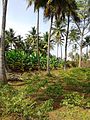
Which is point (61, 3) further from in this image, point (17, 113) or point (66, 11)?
point (17, 113)

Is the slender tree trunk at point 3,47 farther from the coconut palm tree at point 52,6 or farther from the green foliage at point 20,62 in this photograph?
the green foliage at point 20,62

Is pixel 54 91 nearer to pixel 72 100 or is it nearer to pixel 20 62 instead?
pixel 72 100

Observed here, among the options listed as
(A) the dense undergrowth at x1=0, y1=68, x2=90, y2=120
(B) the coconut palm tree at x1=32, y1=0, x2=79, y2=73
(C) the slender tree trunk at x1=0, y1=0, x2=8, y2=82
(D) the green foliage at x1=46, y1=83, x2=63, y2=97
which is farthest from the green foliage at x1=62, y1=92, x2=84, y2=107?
(B) the coconut palm tree at x1=32, y1=0, x2=79, y2=73

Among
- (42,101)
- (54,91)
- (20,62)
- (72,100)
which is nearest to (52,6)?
(20,62)

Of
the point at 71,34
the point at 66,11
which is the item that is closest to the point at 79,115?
the point at 66,11

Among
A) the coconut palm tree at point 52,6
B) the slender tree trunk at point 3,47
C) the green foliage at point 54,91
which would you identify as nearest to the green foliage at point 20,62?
the coconut palm tree at point 52,6

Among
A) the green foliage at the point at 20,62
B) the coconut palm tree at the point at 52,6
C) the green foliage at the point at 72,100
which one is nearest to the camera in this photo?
the green foliage at the point at 72,100

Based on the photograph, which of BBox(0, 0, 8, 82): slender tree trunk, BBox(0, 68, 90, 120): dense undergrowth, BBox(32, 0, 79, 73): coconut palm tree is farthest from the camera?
BBox(32, 0, 79, 73): coconut palm tree

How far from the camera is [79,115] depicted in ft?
45.8

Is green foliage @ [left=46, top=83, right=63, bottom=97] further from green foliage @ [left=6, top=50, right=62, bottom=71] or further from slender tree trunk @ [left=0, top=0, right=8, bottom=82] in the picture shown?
green foliage @ [left=6, top=50, right=62, bottom=71]

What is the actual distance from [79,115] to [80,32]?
108 ft

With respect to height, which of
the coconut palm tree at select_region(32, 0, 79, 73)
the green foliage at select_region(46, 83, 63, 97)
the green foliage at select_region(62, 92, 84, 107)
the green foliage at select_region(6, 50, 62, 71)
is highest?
the coconut palm tree at select_region(32, 0, 79, 73)

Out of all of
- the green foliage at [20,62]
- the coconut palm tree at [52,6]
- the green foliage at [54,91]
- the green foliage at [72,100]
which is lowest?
the green foliage at [72,100]

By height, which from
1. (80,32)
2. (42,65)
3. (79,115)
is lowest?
(79,115)
